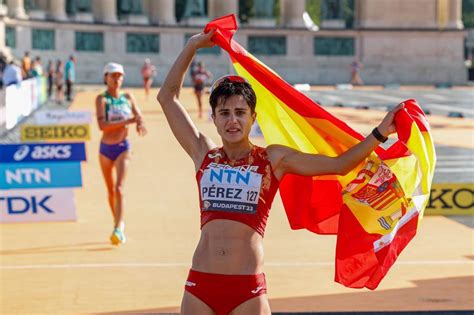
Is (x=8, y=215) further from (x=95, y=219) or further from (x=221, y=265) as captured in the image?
(x=221, y=265)

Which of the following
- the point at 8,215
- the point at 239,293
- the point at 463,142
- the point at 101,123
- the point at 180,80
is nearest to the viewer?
the point at 239,293

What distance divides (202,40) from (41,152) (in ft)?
38.3

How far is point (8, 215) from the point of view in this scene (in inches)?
672

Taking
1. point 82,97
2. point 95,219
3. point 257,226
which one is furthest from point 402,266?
point 82,97

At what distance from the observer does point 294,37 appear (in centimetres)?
7844

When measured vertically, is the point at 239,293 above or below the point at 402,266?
above

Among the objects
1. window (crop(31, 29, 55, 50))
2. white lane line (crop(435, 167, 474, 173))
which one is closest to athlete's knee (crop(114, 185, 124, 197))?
white lane line (crop(435, 167, 474, 173))

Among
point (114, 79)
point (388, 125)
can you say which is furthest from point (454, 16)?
point (388, 125)

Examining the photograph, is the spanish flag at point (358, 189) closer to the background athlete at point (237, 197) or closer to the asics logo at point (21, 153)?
the background athlete at point (237, 197)

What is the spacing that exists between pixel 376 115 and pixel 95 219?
2691cm

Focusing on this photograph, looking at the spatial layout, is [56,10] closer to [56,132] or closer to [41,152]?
[56,132]

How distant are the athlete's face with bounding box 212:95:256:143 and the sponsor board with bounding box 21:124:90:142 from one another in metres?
23.3

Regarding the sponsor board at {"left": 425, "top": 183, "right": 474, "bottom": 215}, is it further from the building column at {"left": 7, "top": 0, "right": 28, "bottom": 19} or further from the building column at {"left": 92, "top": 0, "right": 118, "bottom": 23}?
the building column at {"left": 92, "top": 0, "right": 118, "bottom": 23}

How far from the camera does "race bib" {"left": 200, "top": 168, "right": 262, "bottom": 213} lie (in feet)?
22.7
